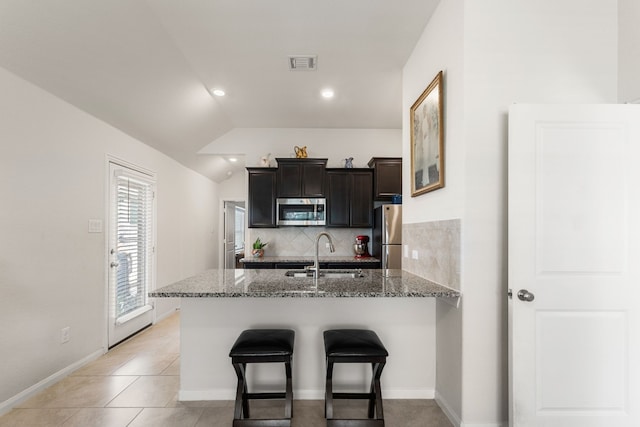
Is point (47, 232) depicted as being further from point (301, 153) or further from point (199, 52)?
point (301, 153)

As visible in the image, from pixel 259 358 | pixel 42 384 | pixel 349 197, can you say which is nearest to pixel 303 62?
pixel 349 197

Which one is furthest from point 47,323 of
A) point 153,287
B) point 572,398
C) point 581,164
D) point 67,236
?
point 581,164

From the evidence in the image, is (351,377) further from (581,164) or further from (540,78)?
(540,78)

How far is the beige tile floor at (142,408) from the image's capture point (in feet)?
6.75

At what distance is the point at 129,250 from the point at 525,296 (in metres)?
3.88

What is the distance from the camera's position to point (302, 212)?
462cm

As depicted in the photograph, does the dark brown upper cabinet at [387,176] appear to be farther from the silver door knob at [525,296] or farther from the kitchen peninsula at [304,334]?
the silver door knob at [525,296]

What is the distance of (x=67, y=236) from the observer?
2.71 metres

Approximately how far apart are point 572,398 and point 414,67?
2488 millimetres

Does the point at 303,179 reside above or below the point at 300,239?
above

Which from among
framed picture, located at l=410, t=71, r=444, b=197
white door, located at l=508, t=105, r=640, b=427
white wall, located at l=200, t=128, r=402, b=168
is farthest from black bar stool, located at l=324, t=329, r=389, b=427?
Answer: white wall, located at l=200, t=128, r=402, b=168

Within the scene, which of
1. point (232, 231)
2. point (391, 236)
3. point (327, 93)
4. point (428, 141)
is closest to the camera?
point (428, 141)

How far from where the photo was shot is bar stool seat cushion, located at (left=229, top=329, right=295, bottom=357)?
187cm

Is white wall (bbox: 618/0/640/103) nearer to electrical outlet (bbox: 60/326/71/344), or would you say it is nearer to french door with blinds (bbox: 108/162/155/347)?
french door with blinds (bbox: 108/162/155/347)
